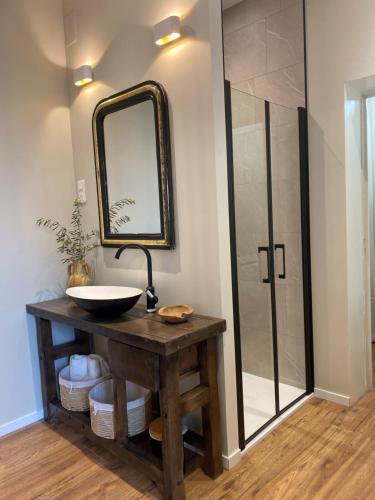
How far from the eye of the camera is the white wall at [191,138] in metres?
1.85

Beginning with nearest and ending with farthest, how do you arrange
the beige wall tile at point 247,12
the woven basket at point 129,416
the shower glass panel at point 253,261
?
the woven basket at point 129,416
the shower glass panel at point 253,261
the beige wall tile at point 247,12

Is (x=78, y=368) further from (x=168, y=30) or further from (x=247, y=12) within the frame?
(x=247, y=12)

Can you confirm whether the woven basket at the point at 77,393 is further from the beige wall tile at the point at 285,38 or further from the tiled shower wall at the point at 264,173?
the beige wall tile at the point at 285,38

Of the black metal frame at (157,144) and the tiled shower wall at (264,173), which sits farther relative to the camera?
the tiled shower wall at (264,173)

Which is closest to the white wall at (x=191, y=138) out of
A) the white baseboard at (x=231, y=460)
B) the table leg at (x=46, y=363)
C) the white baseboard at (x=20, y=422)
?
the white baseboard at (x=231, y=460)

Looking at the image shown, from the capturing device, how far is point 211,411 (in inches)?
74.4

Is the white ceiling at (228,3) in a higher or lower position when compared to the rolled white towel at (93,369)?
higher

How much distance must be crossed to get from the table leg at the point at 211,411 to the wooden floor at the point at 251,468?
93mm

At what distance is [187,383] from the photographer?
7.13ft

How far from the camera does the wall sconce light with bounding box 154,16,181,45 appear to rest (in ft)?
6.16

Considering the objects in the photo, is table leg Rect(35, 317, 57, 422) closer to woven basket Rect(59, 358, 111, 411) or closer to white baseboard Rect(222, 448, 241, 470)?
woven basket Rect(59, 358, 111, 411)

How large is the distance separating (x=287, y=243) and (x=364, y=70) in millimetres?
1147

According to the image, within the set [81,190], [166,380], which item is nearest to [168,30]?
[81,190]

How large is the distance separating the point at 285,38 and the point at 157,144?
4.22 feet
